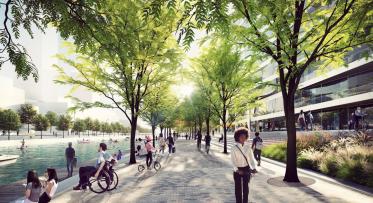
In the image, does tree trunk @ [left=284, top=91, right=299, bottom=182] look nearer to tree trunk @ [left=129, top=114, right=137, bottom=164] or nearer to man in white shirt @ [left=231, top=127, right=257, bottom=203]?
man in white shirt @ [left=231, top=127, right=257, bottom=203]

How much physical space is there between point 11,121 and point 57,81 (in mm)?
86311

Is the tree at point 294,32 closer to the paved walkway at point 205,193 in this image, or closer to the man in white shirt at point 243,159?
the paved walkway at point 205,193

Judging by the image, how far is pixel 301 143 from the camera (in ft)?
70.1

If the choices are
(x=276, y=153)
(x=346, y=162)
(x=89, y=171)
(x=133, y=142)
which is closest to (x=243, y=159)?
(x=89, y=171)

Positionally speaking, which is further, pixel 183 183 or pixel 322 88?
pixel 322 88

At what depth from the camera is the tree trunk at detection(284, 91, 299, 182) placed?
13000 mm

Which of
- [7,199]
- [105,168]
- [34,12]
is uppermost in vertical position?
[34,12]

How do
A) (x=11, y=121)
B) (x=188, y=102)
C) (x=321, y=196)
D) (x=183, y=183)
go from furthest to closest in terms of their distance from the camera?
(x=11, y=121) < (x=188, y=102) < (x=183, y=183) < (x=321, y=196)

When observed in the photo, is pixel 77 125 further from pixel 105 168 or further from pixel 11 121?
pixel 105 168

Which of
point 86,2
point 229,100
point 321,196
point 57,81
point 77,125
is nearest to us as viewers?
point 86,2

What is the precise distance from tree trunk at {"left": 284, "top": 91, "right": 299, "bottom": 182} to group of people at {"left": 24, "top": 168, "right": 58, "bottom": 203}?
8.57 m

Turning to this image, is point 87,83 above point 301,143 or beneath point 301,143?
above

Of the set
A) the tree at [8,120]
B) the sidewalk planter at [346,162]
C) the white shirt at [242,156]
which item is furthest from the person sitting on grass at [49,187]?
the tree at [8,120]

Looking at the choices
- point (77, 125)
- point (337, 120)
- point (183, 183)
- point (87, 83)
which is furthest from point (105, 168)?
point (77, 125)
